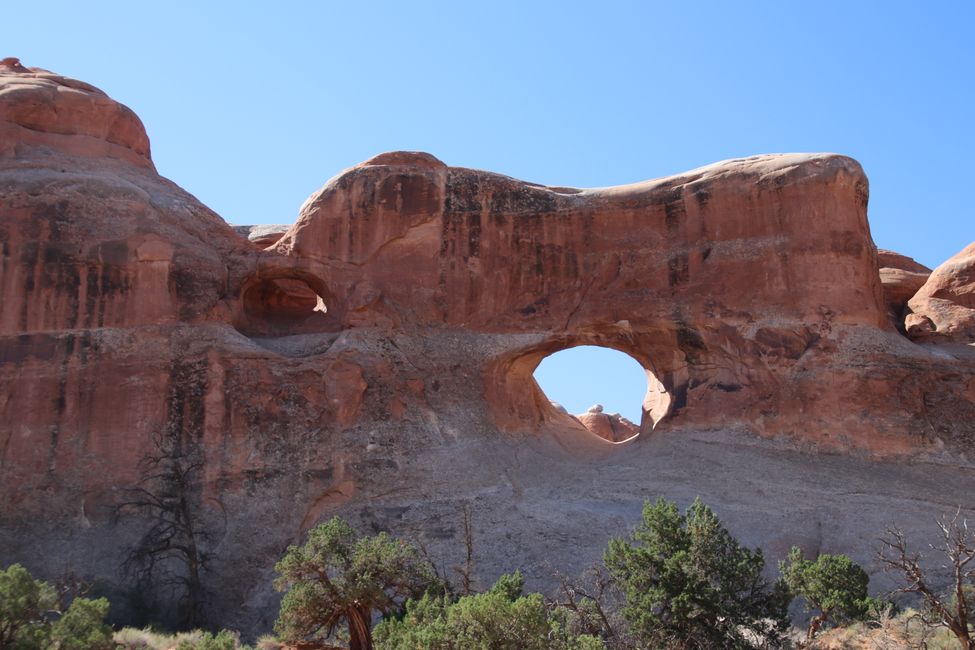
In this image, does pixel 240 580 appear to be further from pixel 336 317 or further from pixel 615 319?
pixel 615 319

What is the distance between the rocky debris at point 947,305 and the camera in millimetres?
27141

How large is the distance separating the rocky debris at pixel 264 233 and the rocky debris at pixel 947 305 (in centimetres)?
1911

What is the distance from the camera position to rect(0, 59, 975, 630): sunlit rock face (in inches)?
916

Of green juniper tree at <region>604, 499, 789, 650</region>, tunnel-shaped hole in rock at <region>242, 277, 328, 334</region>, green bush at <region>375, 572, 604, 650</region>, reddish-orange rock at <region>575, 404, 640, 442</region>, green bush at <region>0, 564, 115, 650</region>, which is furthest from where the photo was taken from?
reddish-orange rock at <region>575, 404, 640, 442</region>

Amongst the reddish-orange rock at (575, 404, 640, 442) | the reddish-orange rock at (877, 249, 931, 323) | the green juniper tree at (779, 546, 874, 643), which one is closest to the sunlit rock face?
the reddish-orange rock at (877, 249, 931, 323)

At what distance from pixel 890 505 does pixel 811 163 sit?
28.8 ft

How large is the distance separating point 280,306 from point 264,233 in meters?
6.34

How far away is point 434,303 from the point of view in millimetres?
27078

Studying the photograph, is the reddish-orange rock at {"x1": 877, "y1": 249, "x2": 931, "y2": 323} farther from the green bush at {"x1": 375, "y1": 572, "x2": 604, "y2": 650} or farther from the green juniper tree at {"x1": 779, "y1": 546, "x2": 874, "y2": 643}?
the green bush at {"x1": 375, "y1": 572, "x2": 604, "y2": 650}

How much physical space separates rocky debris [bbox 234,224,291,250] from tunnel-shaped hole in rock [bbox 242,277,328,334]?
2.53 m

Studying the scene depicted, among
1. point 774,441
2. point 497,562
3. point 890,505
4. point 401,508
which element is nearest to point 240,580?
point 401,508

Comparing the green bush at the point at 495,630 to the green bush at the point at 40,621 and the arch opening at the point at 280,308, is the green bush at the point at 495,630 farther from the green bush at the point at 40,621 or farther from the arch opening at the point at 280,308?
the arch opening at the point at 280,308

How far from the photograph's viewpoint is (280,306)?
96.8 feet

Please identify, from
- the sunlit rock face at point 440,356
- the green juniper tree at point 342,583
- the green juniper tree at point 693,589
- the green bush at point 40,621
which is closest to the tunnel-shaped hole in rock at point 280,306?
the sunlit rock face at point 440,356
